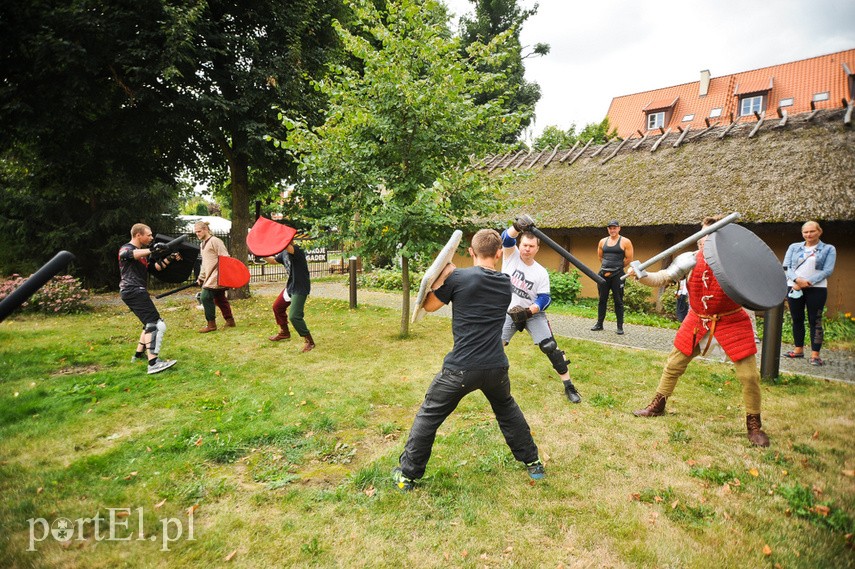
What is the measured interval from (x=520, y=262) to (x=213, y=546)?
4.09 m

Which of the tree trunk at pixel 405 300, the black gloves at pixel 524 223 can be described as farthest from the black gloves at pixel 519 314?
the tree trunk at pixel 405 300

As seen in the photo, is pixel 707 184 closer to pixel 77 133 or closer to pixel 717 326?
pixel 717 326

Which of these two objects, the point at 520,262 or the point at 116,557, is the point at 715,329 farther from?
the point at 116,557

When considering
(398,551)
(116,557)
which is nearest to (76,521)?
(116,557)

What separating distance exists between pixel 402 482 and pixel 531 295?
273 cm

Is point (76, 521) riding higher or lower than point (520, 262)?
lower

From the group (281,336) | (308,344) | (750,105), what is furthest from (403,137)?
(750,105)

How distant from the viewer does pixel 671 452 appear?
154 inches

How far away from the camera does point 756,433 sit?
4.04 metres

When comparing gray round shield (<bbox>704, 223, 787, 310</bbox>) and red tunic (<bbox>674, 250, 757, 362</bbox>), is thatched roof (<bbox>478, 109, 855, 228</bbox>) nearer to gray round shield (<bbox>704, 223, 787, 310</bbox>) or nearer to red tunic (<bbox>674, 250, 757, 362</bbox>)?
red tunic (<bbox>674, 250, 757, 362</bbox>)

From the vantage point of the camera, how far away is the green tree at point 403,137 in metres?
7.12

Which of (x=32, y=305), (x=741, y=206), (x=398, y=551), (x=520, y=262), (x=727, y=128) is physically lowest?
(x=398, y=551)

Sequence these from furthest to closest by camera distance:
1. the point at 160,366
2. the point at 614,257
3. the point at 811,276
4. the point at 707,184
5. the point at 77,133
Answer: the point at 707,184 → the point at 77,133 → the point at 614,257 → the point at 811,276 → the point at 160,366

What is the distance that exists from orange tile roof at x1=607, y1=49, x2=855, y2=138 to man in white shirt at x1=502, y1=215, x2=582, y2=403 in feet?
74.8
